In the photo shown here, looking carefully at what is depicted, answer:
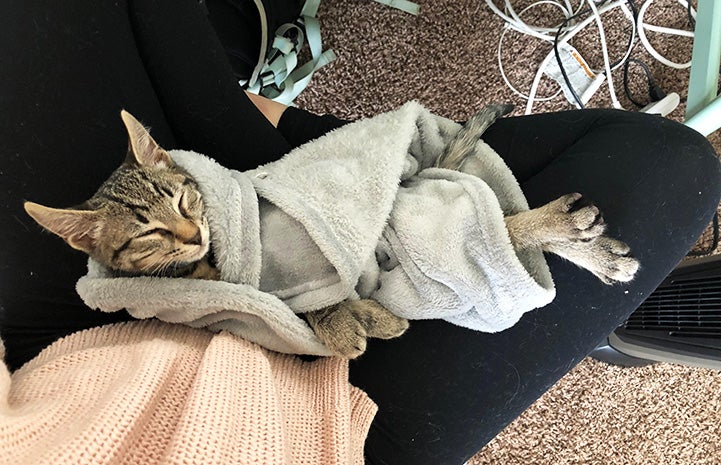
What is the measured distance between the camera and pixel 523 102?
1.47m

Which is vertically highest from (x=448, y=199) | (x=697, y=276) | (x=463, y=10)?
(x=463, y=10)

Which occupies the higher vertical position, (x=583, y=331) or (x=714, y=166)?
(x=714, y=166)

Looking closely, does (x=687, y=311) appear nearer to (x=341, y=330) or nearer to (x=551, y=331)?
(x=551, y=331)

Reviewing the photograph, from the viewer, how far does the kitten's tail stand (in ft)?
2.87

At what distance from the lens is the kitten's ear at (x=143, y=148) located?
74 cm

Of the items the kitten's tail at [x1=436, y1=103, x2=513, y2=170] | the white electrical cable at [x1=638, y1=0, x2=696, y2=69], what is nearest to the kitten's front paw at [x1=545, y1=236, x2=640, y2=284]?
the kitten's tail at [x1=436, y1=103, x2=513, y2=170]

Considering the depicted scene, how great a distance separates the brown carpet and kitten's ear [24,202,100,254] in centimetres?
88

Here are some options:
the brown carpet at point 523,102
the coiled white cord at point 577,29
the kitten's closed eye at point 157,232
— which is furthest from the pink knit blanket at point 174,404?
the coiled white cord at point 577,29

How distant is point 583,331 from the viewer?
31.5 inches

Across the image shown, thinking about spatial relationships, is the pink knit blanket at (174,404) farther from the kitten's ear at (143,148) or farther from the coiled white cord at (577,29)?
the coiled white cord at (577,29)

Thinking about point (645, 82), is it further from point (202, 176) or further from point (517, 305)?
point (202, 176)

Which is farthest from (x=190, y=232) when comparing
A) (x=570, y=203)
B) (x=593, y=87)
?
(x=593, y=87)

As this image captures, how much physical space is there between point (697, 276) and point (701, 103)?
0.41 metres

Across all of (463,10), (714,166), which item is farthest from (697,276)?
(463,10)
